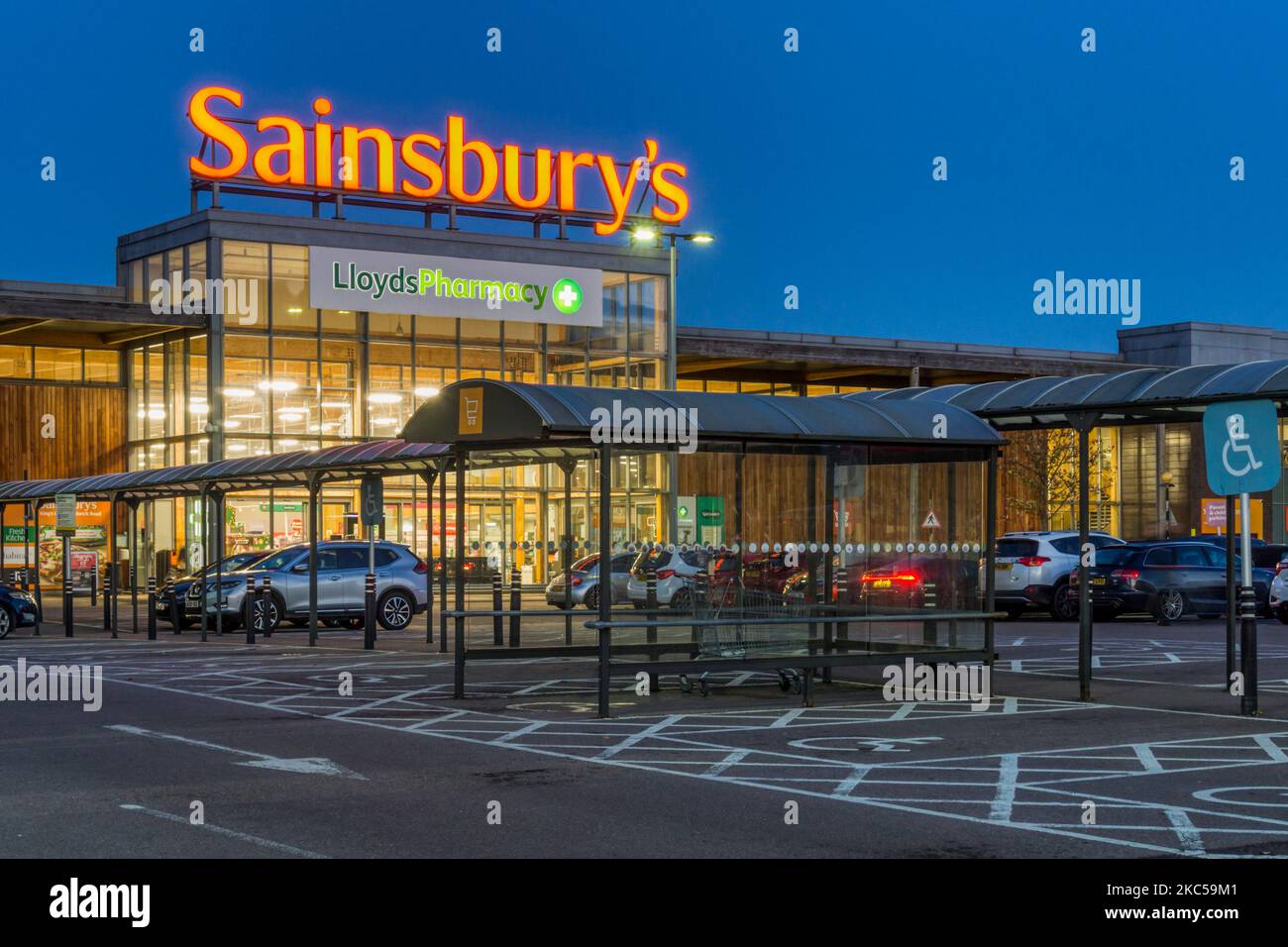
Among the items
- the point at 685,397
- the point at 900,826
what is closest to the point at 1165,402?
the point at 685,397

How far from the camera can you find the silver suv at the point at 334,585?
29.7 meters

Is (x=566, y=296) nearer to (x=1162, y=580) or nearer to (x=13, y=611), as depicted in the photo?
(x=1162, y=580)

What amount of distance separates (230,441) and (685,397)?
30.2m

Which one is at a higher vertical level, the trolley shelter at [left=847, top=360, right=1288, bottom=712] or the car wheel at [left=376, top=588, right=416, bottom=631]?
the trolley shelter at [left=847, top=360, right=1288, bottom=712]

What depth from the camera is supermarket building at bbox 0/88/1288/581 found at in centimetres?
4472

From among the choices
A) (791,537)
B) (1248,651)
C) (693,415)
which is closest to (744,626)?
(791,537)

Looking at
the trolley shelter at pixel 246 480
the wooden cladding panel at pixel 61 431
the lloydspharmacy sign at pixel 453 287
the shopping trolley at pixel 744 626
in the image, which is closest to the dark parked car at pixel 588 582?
the shopping trolley at pixel 744 626

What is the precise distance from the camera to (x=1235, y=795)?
35.9 feet

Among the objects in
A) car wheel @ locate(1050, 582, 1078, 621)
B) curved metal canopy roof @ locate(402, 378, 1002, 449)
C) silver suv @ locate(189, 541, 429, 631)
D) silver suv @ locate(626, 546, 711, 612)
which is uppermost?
curved metal canopy roof @ locate(402, 378, 1002, 449)

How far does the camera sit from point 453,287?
4762 cm

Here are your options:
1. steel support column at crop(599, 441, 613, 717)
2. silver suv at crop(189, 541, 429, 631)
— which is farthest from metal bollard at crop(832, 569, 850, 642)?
silver suv at crop(189, 541, 429, 631)

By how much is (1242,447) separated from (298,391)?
3320cm

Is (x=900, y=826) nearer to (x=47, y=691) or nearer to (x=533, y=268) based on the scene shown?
(x=47, y=691)

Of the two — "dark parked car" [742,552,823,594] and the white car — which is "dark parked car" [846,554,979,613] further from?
the white car
